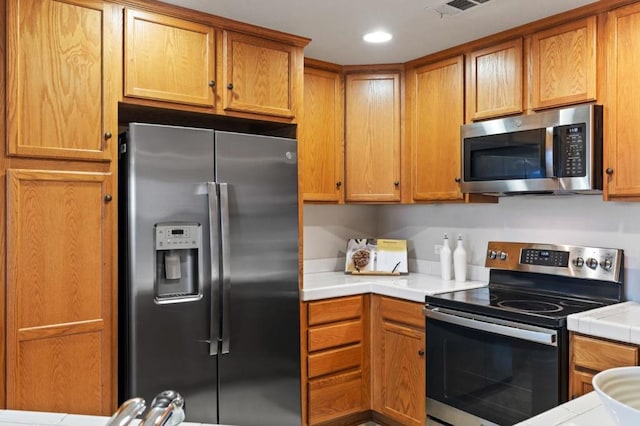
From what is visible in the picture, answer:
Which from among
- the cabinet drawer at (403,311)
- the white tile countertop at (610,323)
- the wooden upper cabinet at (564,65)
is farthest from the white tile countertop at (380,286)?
the wooden upper cabinet at (564,65)

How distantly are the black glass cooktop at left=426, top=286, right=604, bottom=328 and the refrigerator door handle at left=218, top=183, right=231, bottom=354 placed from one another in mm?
1058

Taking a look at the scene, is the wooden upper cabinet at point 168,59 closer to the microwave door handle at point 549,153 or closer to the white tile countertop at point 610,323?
the microwave door handle at point 549,153

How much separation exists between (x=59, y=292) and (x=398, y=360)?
5.94 ft

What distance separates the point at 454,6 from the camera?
2428mm

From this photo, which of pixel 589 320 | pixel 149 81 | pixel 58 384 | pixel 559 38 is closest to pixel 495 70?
pixel 559 38

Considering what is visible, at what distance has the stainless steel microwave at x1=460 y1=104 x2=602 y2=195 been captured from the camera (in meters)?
2.40

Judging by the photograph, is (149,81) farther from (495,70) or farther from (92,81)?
(495,70)

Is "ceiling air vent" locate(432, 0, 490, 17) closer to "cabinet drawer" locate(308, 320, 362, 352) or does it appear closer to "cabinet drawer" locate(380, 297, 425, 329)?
"cabinet drawer" locate(380, 297, 425, 329)

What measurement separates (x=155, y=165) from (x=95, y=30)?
0.64m

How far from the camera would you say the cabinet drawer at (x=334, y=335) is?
9.46ft

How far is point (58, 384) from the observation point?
84.9 inches

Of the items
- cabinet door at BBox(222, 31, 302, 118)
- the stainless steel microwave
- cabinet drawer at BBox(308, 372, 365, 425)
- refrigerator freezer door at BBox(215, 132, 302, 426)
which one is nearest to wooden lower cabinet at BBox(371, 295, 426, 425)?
cabinet drawer at BBox(308, 372, 365, 425)

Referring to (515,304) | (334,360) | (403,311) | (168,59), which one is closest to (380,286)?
(403,311)

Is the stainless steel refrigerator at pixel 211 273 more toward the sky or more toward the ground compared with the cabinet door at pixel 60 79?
more toward the ground
